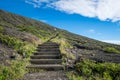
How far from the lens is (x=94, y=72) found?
29.6ft

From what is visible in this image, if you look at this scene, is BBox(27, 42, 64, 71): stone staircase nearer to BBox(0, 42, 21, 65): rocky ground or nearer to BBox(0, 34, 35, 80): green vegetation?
BBox(0, 34, 35, 80): green vegetation

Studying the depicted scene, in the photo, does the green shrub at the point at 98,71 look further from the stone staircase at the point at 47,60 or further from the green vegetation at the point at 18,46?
the green vegetation at the point at 18,46

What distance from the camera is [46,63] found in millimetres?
11070

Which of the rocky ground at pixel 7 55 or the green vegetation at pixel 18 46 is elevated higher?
the green vegetation at pixel 18 46

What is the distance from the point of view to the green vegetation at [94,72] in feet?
27.4

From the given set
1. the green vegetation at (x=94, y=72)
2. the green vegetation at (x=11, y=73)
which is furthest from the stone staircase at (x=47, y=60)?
the green vegetation at (x=11, y=73)

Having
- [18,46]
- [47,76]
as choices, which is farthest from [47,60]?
[18,46]

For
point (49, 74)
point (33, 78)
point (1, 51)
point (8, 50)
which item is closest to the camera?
point (33, 78)

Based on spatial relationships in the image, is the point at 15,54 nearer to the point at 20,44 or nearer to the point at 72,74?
the point at 20,44

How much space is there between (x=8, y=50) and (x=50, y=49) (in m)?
3.03

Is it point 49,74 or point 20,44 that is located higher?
point 20,44

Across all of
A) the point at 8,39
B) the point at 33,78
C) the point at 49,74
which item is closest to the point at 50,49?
the point at 8,39

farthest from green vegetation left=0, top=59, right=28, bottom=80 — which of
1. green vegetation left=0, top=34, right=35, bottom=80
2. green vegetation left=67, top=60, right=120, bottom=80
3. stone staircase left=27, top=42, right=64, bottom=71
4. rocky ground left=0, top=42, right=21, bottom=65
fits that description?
green vegetation left=67, top=60, right=120, bottom=80

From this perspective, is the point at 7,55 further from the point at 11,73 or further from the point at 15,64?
the point at 11,73
